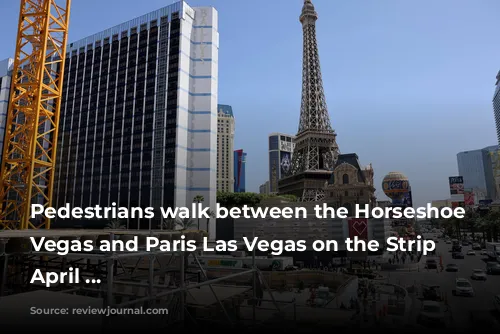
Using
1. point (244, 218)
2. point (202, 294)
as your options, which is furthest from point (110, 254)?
point (244, 218)

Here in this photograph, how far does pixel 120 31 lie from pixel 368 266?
87819mm

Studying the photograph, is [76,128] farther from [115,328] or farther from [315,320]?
[115,328]

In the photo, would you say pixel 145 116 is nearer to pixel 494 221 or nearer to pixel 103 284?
pixel 103 284

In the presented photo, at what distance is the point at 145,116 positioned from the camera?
83.8 metres

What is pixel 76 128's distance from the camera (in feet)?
313

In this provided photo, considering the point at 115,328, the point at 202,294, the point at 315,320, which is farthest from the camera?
the point at 315,320

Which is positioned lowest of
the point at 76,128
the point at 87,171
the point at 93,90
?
the point at 87,171

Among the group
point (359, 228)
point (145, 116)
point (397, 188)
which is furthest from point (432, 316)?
point (397, 188)

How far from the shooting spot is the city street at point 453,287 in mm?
25781

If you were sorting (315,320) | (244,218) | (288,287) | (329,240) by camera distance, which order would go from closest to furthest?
1. (315,320)
2. (288,287)
3. (329,240)
4. (244,218)

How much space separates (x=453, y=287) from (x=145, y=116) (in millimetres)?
72355

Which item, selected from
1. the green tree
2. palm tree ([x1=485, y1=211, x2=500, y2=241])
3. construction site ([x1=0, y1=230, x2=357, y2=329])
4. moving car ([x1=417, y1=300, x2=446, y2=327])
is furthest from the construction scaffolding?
palm tree ([x1=485, y1=211, x2=500, y2=241])

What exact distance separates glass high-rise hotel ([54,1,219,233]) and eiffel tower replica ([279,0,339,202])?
41.1 meters

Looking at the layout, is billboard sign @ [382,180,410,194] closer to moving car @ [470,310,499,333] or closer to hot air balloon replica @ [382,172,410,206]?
hot air balloon replica @ [382,172,410,206]
